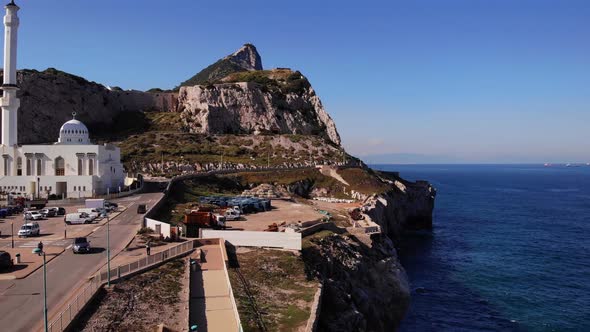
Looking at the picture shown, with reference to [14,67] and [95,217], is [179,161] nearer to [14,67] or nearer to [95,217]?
[14,67]

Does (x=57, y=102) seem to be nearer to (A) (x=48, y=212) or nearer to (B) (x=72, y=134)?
(B) (x=72, y=134)

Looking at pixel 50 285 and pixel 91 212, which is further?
pixel 91 212

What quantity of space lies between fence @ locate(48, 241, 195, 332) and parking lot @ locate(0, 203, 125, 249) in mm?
9760

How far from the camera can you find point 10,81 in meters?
72.1

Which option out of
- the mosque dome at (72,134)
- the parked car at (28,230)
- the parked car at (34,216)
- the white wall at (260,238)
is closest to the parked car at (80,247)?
the parked car at (28,230)

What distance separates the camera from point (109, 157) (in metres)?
65.8

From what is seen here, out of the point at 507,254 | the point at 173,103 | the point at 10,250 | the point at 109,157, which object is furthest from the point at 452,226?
the point at 173,103

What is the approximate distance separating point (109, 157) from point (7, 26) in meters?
27.2

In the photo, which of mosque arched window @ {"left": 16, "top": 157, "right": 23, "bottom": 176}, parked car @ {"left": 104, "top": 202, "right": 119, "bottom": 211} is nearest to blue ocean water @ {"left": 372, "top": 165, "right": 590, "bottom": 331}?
parked car @ {"left": 104, "top": 202, "right": 119, "bottom": 211}

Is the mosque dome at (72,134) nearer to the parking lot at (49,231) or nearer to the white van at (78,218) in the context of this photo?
the parking lot at (49,231)

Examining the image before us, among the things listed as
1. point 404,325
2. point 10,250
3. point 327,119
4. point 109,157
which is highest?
point 327,119

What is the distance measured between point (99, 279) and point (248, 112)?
116 m

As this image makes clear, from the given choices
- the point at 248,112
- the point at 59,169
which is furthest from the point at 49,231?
the point at 248,112

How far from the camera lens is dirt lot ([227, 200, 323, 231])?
48.3 metres
